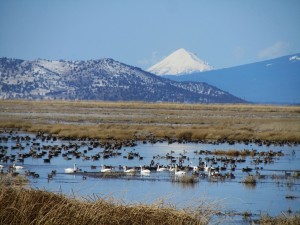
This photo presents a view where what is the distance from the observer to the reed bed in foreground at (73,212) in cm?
1384

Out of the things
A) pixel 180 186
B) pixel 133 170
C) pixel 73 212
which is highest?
pixel 73 212

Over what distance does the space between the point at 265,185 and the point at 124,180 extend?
6.01 meters

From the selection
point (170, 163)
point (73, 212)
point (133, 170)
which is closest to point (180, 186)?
point (133, 170)

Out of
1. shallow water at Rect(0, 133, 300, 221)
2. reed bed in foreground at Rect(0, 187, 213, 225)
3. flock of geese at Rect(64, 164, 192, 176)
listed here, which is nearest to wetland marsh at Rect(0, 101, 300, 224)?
shallow water at Rect(0, 133, 300, 221)

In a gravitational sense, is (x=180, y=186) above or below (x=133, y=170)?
below

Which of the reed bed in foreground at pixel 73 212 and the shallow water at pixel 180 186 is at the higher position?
the reed bed in foreground at pixel 73 212

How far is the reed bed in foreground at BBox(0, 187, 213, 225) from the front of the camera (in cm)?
1384

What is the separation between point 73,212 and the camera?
14352mm

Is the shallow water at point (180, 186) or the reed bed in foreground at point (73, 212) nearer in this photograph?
the reed bed in foreground at point (73, 212)

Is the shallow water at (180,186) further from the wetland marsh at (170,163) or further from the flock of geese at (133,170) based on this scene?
the flock of geese at (133,170)

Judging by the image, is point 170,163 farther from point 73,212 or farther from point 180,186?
point 73,212

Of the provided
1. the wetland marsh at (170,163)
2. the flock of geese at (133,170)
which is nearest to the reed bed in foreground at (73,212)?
the wetland marsh at (170,163)

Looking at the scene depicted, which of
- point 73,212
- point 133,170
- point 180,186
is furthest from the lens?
point 133,170

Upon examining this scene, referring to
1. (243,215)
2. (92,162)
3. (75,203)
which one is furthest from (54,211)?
(92,162)
